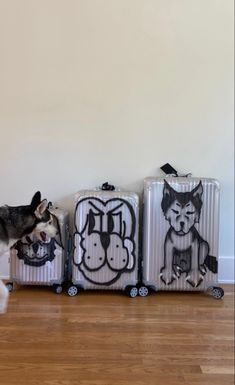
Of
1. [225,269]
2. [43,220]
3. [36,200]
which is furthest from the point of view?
[225,269]

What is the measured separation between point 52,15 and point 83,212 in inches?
58.1

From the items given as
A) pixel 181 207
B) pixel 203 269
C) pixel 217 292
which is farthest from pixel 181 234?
pixel 217 292

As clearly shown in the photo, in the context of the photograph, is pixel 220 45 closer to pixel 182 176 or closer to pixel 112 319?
pixel 182 176

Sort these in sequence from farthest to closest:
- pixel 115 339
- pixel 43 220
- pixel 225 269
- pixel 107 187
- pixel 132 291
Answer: pixel 225 269 < pixel 107 187 < pixel 132 291 < pixel 43 220 < pixel 115 339

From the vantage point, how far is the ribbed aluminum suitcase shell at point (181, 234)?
2.83 m

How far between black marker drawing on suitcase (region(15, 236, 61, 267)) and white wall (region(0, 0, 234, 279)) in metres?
0.41

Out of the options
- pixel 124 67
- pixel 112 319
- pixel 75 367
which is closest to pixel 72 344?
pixel 75 367

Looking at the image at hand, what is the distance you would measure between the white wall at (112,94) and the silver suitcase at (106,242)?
31 cm

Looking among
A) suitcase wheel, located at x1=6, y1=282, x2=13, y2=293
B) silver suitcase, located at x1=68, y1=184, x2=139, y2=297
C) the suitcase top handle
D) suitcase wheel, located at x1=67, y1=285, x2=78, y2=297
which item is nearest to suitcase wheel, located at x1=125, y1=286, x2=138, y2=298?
silver suitcase, located at x1=68, y1=184, x2=139, y2=297

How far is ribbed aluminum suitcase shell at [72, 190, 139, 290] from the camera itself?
2.82 m

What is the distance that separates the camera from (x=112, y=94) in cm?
304

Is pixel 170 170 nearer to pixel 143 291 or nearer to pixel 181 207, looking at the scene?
pixel 181 207

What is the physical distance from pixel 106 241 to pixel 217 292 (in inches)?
33.6

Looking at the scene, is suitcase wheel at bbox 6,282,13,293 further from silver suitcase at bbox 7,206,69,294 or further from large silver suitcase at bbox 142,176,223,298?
large silver suitcase at bbox 142,176,223,298
